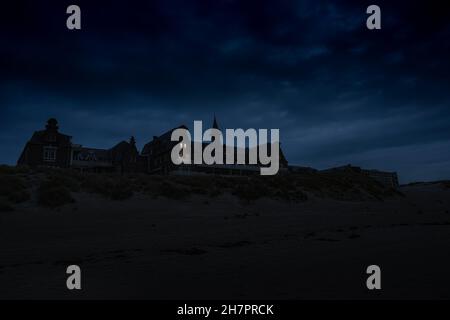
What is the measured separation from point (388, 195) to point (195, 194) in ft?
59.7

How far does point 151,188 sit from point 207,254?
12170 mm

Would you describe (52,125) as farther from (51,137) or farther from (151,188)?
(151,188)

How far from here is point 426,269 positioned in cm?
638

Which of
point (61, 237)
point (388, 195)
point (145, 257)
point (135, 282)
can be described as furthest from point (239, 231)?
point (388, 195)

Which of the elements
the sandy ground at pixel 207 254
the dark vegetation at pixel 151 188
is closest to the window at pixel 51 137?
the dark vegetation at pixel 151 188

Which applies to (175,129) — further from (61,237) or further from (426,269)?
(426,269)

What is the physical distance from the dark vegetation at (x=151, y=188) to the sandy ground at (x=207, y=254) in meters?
1.00

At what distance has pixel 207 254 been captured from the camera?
29.7 feet

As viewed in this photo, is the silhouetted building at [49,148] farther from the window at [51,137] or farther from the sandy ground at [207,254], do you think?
the sandy ground at [207,254]

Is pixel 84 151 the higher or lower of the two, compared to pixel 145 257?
higher

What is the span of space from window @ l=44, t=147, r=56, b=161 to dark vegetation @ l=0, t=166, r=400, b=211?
1153 inches

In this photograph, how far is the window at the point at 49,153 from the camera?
4928 centimetres

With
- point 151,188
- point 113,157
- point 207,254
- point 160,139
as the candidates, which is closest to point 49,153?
point 113,157
